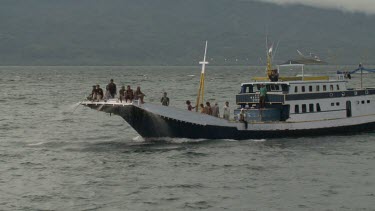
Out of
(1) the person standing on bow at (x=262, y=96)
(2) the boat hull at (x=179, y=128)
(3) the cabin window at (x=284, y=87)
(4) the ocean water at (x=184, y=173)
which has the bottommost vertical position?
(4) the ocean water at (x=184, y=173)

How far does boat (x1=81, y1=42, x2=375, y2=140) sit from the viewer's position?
5397cm

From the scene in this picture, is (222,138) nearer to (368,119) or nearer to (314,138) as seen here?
(314,138)

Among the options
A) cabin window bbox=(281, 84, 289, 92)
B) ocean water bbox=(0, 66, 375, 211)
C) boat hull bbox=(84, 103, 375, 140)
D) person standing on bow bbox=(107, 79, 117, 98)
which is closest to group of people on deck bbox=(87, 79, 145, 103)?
person standing on bow bbox=(107, 79, 117, 98)

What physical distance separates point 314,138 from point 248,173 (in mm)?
15308

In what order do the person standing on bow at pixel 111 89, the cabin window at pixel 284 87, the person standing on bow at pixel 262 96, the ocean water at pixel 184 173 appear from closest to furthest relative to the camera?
1. the ocean water at pixel 184 173
2. the person standing on bow at pixel 111 89
3. the person standing on bow at pixel 262 96
4. the cabin window at pixel 284 87

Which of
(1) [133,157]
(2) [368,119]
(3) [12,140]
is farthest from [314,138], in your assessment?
(3) [12,140]

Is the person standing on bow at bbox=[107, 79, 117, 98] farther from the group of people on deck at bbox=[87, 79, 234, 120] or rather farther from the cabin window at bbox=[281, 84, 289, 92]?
the cabin window at bbox=[281, 84, 289, 92]

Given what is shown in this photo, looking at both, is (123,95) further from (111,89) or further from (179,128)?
(179,128)

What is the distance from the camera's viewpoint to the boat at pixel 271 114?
5397 centimetres

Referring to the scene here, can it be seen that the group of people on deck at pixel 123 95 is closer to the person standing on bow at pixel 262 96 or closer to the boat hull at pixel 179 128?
the boat hull at pixel 179 128

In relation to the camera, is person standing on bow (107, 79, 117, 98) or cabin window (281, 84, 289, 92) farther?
cabin window (281, 84, 289, 92)

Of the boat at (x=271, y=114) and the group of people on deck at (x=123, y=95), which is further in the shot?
the boat at (x=271, y=114)

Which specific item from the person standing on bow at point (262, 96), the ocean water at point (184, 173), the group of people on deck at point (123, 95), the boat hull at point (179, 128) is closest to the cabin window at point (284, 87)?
the person standing on bow at point (262, 96)

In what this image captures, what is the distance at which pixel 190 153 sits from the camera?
168 feet
